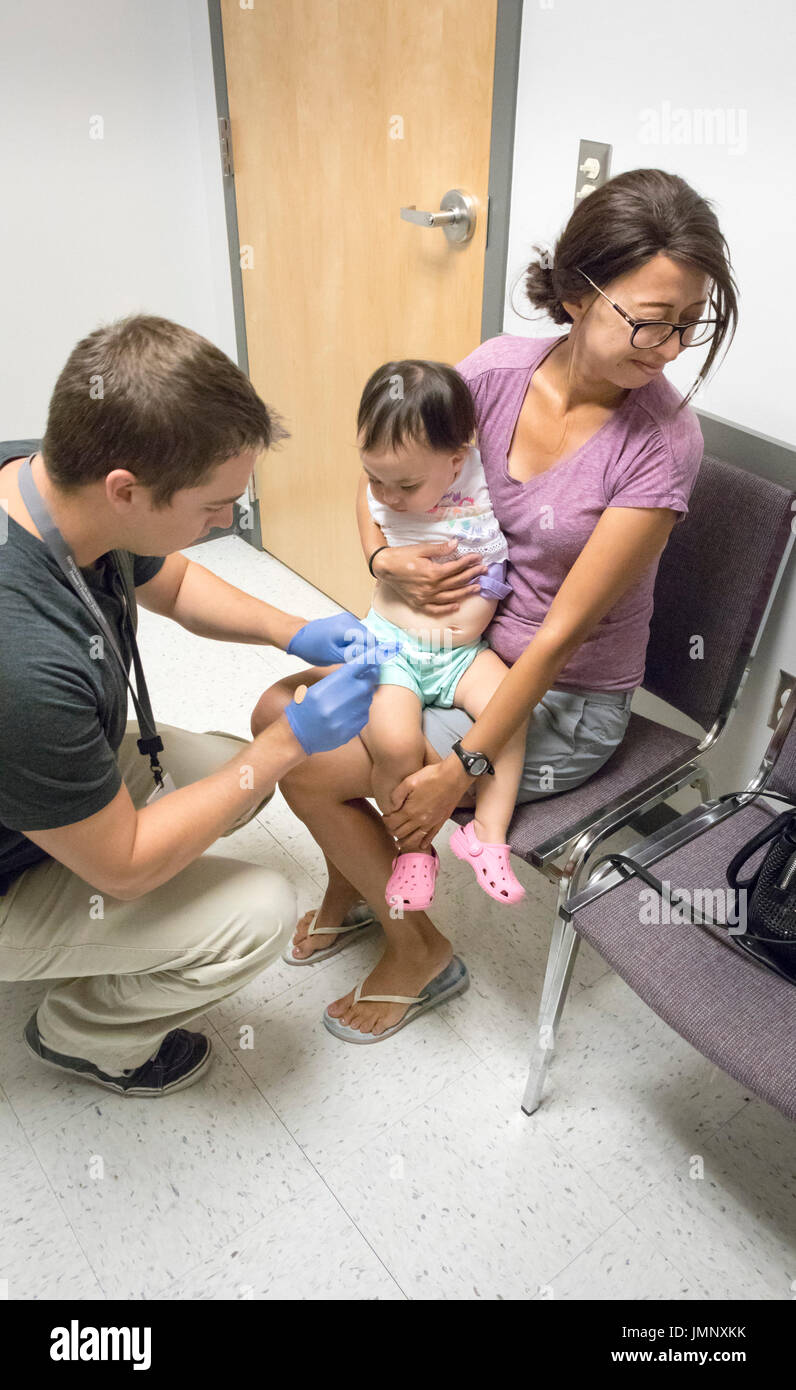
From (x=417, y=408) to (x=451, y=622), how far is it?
0.34 metres

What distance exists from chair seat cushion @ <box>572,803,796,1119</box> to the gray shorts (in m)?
0.20

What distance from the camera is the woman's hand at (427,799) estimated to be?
1432 millimetres

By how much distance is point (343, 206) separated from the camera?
7.23 feet

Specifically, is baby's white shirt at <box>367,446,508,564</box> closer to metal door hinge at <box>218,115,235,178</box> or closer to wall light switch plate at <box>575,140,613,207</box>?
wall light switch plate at <box>575,140,613,207</box>

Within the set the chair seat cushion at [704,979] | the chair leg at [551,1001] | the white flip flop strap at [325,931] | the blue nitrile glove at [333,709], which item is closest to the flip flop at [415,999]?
the white flip flop strap at [325,931]

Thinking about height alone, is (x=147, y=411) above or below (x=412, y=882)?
above

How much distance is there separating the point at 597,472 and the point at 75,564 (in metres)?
0.73

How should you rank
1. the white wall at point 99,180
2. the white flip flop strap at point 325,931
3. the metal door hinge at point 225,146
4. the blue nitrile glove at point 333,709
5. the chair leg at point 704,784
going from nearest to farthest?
1. the blue nitrile glove at point 333,709
2. the chair leg at point 704,784
3. the white flip flop strap at point 325,931
4. the white wall at point 99,180
5. the metal door hinge at point 225,146

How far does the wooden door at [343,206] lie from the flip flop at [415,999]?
3.95 feet

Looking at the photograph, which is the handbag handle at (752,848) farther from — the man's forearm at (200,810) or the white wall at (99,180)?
the white wall at (99,180)

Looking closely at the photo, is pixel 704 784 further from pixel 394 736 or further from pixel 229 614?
pixel 229 614

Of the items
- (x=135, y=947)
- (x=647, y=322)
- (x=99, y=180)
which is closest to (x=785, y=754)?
(x=647, y=322)

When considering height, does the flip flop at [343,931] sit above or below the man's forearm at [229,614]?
below
